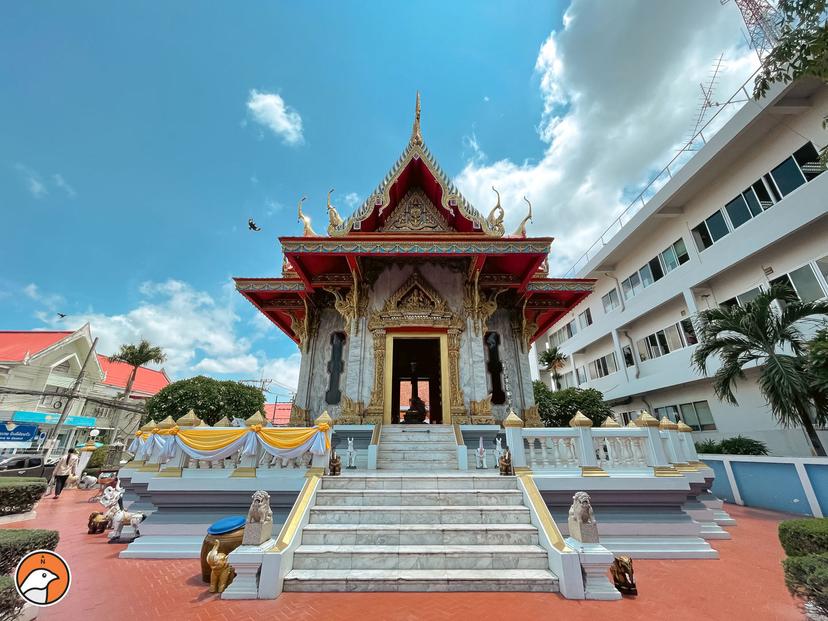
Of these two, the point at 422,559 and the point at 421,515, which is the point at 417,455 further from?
the point at 422,559

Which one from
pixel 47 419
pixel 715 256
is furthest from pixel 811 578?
pixel 47 419

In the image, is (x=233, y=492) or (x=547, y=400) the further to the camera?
(x=547, y=400)

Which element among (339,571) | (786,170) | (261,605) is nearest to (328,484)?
(339,571)

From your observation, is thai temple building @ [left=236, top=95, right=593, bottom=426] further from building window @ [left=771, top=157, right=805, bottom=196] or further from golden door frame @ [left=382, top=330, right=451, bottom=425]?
building window @ [left=771, top=157, right=805, bottom=196]

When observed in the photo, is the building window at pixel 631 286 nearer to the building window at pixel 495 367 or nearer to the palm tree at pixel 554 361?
the palm tree at pixel 554 361

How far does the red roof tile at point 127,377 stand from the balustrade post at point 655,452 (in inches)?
1795

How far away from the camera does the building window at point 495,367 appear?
386 inches

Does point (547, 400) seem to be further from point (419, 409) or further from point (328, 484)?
point (328, 484)

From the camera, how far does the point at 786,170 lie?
13.3 m

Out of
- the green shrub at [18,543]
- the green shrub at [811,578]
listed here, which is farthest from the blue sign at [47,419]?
the green shrub at [811,578]

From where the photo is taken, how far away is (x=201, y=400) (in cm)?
1850

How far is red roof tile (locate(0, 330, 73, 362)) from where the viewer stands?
27.4 meters

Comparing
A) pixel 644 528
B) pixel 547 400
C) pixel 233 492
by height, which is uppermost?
pixel 547 400

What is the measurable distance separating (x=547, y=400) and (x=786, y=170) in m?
13.6
